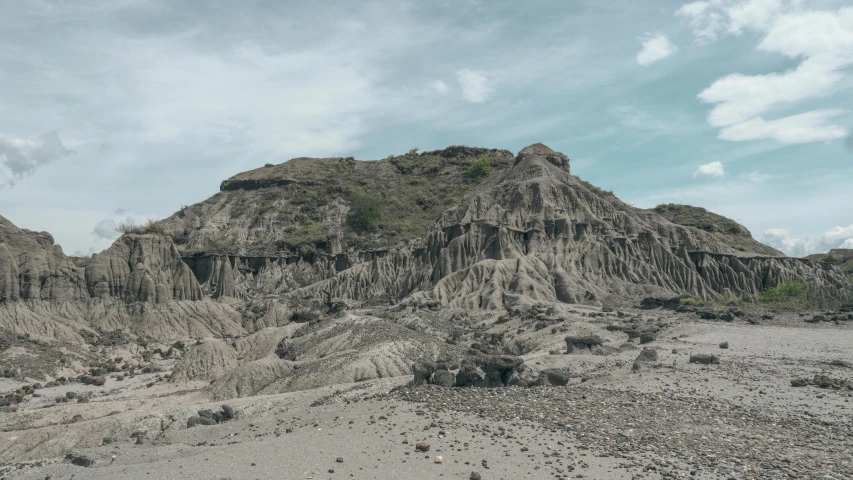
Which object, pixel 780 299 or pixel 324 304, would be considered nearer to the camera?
pixel 780 299

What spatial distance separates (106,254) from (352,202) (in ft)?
161

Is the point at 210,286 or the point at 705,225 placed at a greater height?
the point at 705,225

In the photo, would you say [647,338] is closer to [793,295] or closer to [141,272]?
[793,295]

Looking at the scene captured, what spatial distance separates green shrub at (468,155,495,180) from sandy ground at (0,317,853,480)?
286ft

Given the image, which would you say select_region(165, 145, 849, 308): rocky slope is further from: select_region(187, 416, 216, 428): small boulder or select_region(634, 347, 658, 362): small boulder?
select_region(187, 416, 216, 428): small boulder

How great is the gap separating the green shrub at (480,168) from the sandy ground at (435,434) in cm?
8723

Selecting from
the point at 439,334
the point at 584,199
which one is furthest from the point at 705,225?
the point at 439,334

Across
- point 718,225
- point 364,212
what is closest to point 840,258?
point 718,225

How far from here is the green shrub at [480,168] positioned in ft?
382

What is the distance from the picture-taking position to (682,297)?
63375mm

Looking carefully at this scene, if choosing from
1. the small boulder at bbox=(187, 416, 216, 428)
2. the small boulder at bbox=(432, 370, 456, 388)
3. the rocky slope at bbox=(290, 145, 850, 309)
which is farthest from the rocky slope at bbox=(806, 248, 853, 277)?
the small boulder at bbox=(187, 416, 216, 428)

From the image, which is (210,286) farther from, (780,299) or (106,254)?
(780,299)

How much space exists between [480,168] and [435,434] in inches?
4014

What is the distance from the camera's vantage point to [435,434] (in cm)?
1739
